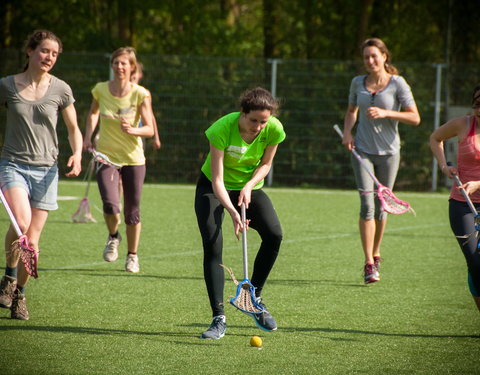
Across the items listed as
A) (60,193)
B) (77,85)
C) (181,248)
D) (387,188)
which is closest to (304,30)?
(77,85)

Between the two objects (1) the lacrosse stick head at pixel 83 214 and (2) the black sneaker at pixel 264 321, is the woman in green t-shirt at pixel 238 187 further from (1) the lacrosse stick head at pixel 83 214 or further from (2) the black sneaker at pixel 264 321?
(1) the lacrosse stick head at pixel 83 214

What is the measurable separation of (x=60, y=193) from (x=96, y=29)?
904 cm

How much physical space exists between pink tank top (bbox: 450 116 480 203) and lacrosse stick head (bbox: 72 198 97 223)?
262 inches

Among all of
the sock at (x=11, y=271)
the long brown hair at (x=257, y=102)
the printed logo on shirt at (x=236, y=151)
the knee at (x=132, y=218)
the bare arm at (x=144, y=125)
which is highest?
the long brown hair at (x=257, y=102)

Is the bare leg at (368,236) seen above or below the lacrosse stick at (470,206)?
below

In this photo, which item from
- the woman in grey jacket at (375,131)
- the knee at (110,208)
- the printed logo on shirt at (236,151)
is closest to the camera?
the printed logo on shirt at (236,151)

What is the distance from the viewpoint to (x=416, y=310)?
703cm

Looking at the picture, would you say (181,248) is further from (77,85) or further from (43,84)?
(77,85)

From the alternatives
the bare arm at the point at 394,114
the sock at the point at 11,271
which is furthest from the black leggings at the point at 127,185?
the bare arm at the point at 394,114

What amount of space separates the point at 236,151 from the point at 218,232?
57cm

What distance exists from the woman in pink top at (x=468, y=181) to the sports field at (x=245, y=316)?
554mm

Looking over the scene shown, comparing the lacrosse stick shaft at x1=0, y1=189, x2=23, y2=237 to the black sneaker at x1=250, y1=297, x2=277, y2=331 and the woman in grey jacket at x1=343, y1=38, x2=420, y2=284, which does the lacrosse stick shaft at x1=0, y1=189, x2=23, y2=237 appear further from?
the woman in grey jacket at x1=343, y1=38, x2=420, y2=284

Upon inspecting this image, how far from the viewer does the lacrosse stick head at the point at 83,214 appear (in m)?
11.8

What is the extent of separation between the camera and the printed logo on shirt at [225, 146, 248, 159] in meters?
6.02
